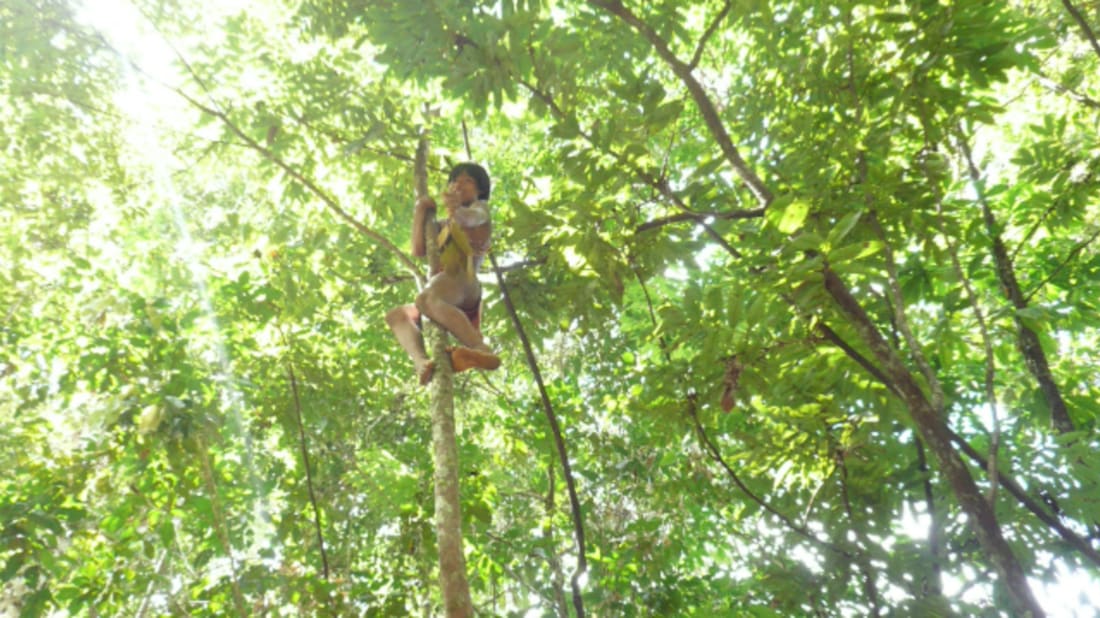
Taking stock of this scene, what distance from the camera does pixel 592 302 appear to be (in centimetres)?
473

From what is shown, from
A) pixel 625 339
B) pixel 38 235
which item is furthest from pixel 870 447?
pixel 38 235

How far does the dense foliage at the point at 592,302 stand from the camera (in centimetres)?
333

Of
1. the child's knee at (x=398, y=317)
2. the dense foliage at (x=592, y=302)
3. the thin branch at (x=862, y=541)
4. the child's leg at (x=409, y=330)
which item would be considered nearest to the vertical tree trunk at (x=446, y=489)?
the child's leg at (x=409, y=330)

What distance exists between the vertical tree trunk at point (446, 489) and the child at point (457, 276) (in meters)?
0.19

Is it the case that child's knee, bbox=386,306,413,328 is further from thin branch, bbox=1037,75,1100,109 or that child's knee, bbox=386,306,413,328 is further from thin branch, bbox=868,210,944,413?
thin branch, bbox=1037,75,1100,109

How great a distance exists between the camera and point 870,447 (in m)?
4.15

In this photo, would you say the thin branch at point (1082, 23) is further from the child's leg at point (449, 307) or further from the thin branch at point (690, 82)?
the child's leg at point (449, 307)

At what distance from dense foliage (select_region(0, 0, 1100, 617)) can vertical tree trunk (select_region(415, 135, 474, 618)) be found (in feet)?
3.77

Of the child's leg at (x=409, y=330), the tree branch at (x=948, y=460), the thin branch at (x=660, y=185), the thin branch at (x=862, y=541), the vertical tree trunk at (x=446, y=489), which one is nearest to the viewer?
the vertical tree trunk at (x=446, y=489)

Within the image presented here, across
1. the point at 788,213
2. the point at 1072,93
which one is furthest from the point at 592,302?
the point at 1072,93

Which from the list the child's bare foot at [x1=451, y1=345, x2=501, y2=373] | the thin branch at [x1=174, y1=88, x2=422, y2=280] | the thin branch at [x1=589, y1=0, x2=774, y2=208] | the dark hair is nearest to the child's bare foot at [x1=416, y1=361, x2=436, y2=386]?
the child's bare foot at [x1=451, y1=345, x2=501, y2=373]

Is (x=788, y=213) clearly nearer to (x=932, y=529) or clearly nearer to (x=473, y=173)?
(x=473, y=173)

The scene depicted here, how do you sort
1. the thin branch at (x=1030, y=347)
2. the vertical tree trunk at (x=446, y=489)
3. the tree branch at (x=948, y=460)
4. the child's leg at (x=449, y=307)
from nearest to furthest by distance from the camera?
the vertical tree trunk at (x=446, y=489)
the tree branch at (x=948, y=460)
the child's leg at (x=449, y=307)
the thin branch at (x=1030, y=347)

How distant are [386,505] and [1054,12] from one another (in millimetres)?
7477
